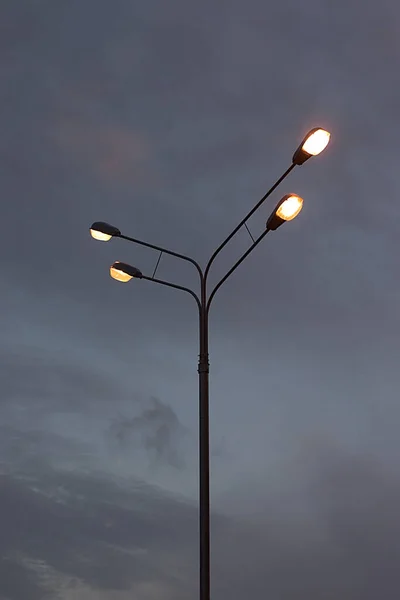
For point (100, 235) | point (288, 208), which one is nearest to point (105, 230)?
point (100, 235)

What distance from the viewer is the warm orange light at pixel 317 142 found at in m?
13.6

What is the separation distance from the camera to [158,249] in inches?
658

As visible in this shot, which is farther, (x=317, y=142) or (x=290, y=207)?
(x=290, y=207)

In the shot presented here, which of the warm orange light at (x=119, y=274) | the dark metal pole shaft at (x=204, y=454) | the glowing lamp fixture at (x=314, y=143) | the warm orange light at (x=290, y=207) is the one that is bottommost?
the dark metal pole shaft at (x=204, y=454)

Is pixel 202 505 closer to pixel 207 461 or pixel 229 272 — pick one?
pixel 207 461

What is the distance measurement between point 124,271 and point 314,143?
15.5ft

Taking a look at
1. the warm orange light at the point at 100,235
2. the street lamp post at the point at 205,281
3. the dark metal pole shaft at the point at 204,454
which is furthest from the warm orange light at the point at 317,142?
the warm orange light at the point at 100,235

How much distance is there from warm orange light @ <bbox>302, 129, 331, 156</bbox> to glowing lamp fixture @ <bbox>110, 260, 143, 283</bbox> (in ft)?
14.5

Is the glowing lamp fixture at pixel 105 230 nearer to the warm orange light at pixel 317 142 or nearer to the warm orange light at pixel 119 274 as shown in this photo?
the warm orange light at pixel 119 274

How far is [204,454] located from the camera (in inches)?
573

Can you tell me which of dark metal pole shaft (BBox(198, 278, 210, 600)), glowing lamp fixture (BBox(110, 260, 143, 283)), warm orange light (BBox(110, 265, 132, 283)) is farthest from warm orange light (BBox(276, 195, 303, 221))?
warm orange light (BBox(110, 265, 132, 283))

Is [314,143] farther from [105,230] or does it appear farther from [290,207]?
[105,230]

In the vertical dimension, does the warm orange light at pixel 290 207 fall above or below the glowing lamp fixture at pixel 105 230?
below

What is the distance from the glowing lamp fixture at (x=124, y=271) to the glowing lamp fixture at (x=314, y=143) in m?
4.27
